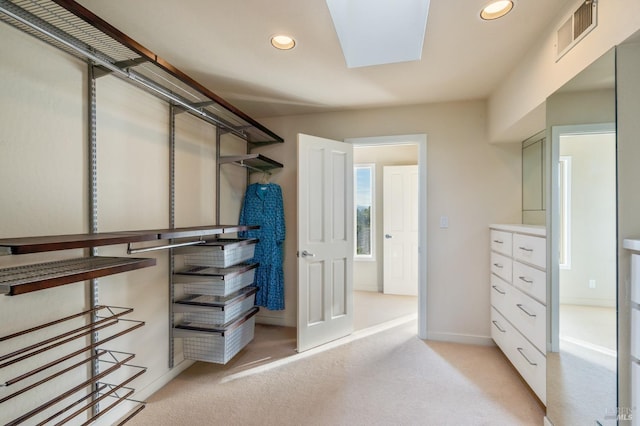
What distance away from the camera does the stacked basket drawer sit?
6.57 ft

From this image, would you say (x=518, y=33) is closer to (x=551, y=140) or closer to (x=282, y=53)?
(x=551, y=140)

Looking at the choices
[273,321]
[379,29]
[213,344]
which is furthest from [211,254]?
[379,29]

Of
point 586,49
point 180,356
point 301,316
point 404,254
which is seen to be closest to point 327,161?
point 301,316

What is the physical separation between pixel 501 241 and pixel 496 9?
171 cm

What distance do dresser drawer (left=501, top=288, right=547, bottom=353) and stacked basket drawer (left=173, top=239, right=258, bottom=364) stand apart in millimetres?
2030

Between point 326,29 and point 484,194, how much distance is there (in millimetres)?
2101

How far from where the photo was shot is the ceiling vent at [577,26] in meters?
1.23

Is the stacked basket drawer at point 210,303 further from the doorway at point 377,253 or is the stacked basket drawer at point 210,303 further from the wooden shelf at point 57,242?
the doorway at point 377,253

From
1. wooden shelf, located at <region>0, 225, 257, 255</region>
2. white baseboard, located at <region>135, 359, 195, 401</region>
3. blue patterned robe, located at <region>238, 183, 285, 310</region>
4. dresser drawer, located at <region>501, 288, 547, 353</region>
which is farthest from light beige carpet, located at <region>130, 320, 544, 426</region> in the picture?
wooden shelf, located at <region>0, 225, 257, 255</region>

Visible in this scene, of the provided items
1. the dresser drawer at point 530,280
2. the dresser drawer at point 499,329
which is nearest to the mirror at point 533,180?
the dresser drawer at point 530,280

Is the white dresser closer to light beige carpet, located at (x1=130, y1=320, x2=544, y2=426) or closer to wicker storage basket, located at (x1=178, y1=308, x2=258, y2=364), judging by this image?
light beige carpet, located at (x1=130, y1=320, x2=544, y2=426)

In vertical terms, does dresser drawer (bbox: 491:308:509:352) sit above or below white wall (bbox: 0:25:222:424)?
below

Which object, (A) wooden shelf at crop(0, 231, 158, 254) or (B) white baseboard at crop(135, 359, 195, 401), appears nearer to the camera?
(A) wooden shelf at crop(0, 231, 158, 254)

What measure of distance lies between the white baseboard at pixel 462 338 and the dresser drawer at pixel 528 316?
562 mm
